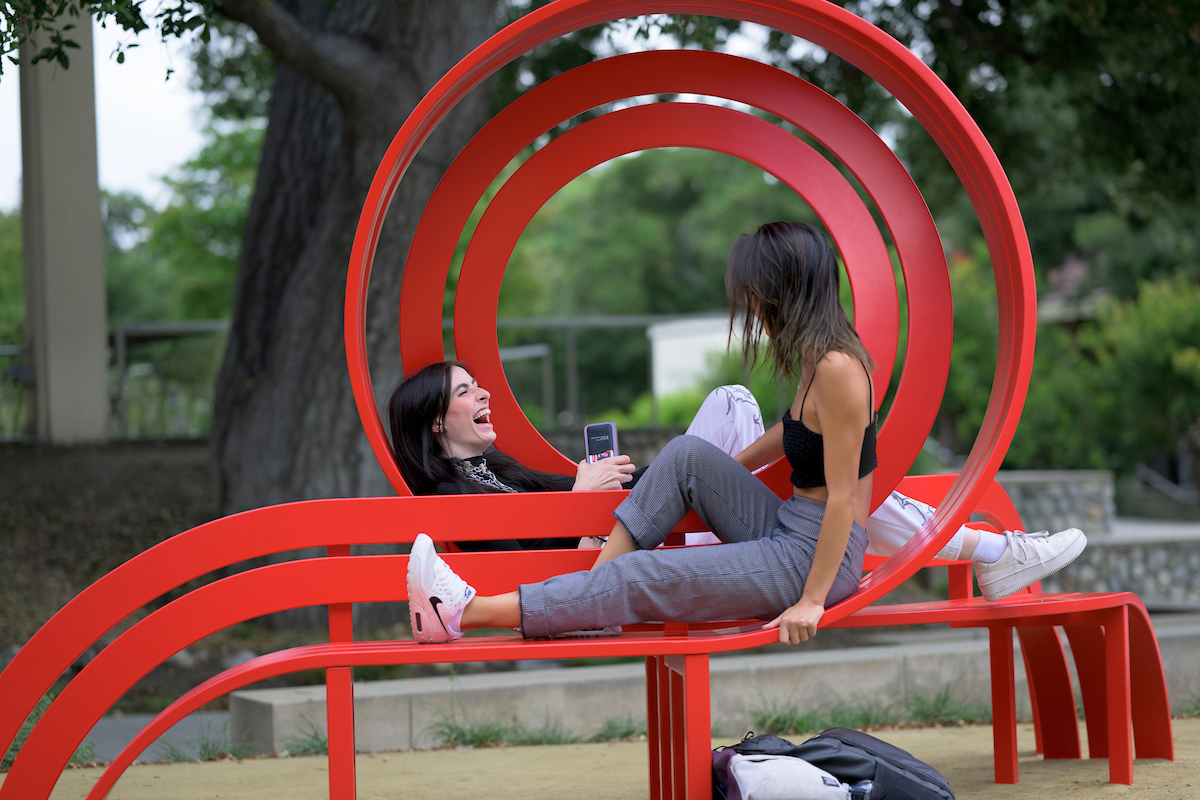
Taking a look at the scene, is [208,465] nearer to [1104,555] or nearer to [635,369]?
[1104,555]

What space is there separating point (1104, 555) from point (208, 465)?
8.78m

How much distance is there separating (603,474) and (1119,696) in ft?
5.60

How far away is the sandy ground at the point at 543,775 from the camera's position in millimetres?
3379

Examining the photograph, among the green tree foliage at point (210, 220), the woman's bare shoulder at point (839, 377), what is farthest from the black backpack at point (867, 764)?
the green tree foliage at point (210, 220)

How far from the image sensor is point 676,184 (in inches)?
1400

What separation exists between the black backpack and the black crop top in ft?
2.30

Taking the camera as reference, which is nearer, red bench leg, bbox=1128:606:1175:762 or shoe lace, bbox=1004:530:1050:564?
shoe lace, bbox=1004:530:1050:564

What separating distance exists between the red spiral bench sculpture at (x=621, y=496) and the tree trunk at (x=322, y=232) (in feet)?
7.84

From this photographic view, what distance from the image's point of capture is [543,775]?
400 cm

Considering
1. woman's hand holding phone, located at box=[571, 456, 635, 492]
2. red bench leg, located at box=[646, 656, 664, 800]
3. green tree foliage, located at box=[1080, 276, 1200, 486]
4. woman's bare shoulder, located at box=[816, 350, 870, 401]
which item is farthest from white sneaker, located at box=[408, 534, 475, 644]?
green tree foliage, located at box=[1080, 276, 1200, 486]

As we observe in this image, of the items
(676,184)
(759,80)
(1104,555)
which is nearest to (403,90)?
(759,80)

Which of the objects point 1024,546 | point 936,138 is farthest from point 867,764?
Result: point 936,138

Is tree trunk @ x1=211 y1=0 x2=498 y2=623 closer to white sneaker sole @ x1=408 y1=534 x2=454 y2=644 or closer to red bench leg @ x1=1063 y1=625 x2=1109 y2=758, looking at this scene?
white sneaker sole @ x1=408 y1=534 x2=454 y2=644

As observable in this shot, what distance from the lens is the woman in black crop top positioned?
2752 mm
